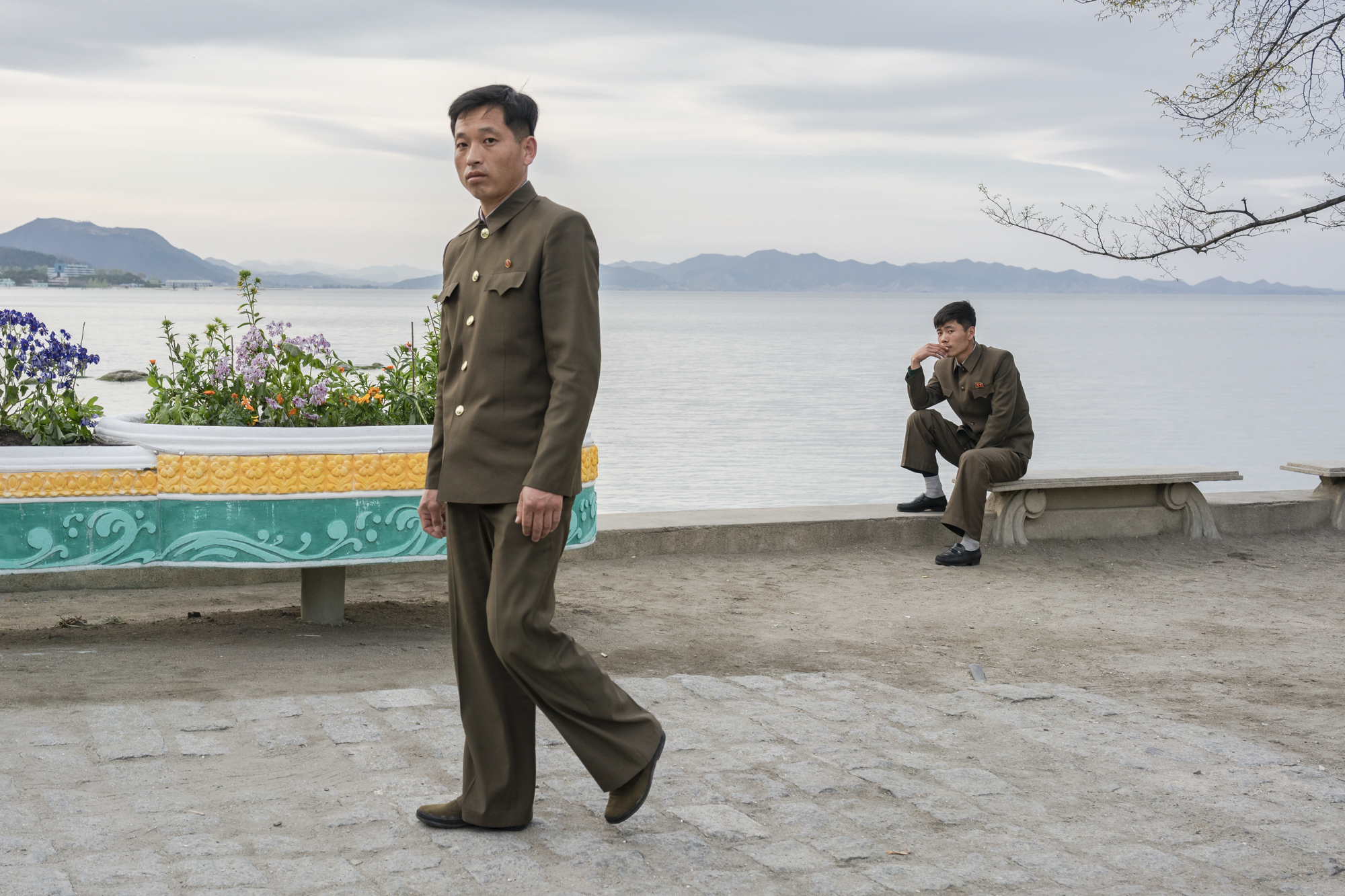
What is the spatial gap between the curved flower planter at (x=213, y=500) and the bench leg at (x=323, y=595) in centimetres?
61

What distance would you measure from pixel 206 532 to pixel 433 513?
2.32 metres

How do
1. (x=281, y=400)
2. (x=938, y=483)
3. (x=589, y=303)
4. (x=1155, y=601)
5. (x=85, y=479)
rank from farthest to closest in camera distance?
(x=938, y=483), (x=1155, y=601), (x=281, y=400), (x=85, y=479), (x=589, y=303)

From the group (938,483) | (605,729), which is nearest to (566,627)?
→ (605,729)

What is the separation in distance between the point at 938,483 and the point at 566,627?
4.02 m

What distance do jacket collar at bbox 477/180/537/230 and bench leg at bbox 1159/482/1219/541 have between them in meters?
7.37

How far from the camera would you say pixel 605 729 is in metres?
3.53

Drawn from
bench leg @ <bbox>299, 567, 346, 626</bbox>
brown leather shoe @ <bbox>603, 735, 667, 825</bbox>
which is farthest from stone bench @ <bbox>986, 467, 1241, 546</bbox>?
brown leather shoe @ <bbox>603, 735, 667, 825</bbox>

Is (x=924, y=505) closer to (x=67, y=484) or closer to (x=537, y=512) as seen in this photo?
(x=67, y=484)

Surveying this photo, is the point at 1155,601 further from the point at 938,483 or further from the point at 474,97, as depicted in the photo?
the point at 474,97

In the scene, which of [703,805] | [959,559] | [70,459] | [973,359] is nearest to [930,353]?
[973,359]

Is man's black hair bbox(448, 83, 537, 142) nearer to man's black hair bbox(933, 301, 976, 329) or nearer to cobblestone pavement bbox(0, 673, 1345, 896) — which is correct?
cobblestone pavement bbox(0, 673, 1345, 896)

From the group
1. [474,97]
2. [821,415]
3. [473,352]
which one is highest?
[474,97]

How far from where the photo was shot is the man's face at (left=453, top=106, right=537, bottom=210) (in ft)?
11.4

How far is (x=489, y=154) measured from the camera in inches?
138
